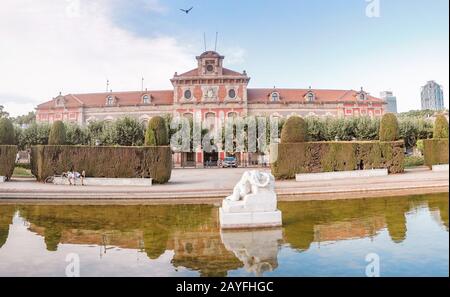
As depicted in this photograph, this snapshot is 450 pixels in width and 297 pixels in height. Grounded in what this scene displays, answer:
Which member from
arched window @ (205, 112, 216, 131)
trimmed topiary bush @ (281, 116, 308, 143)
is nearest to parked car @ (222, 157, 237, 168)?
arched window @ (205, 112, 216, 131)

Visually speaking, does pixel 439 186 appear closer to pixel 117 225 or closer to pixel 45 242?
pixel 117 225

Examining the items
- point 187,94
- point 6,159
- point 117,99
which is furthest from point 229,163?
point 6,159

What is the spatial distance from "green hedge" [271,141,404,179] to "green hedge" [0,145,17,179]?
14.9 metres

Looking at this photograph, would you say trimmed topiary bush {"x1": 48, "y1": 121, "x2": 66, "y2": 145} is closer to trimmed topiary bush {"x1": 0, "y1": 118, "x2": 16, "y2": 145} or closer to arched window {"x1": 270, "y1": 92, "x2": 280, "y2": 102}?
trimmed topiary bush {"x1": 0, "y1": 118, "x2": 16, "y2": 145}

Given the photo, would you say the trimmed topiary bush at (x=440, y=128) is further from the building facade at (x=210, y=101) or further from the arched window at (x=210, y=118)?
the arched window at (x=210, y=118)

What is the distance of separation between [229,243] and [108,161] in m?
13.9

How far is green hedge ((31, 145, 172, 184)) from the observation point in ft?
62.8

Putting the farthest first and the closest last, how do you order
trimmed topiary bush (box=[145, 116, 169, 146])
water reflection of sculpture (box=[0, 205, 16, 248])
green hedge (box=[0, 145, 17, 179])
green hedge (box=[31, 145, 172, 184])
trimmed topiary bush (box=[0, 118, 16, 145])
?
1. trimmed topiary bush (box=[0, 118, 16, 145])
2. green hedge (box=[0, 145, 17, 179])
3. trimmed topiary bush (box=[145, 116, 169, 146])
4. green hedge (box=[31, 145, 172, 184])
5. water reflection of sculpture (box=[0, 205, 16, 248])

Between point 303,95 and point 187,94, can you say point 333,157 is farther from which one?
point 303,95

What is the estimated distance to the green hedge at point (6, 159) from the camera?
66.9ft

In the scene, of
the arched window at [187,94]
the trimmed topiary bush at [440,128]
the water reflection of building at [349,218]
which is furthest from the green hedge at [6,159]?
the arched window at [187,94]

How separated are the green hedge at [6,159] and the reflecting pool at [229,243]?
1163cm

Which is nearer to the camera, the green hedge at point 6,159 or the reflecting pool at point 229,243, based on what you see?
the reflecting pool at point 229,243

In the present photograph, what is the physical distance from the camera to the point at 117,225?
347 inches
